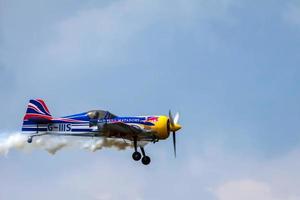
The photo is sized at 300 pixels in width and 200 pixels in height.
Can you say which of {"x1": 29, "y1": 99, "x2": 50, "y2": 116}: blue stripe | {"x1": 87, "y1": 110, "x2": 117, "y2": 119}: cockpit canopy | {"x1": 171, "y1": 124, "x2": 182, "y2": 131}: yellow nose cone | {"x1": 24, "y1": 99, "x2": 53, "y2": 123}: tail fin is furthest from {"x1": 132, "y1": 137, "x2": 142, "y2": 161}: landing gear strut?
{"x1": 29, "y1": 99, "x2": 50, "y2": 116}: blue stripe

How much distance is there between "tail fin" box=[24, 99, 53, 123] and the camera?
93.2 m

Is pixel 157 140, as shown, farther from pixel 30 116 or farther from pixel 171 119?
pixel 30 116

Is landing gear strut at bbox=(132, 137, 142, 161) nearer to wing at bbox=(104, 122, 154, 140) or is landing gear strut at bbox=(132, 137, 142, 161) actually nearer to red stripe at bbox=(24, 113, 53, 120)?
wing at bbox=(104, 122, 154, 140)

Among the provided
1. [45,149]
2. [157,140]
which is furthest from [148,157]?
[45,149]

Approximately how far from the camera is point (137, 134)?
90.8 meters

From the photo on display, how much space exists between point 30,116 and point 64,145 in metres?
2.87

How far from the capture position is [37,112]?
93.7 metres

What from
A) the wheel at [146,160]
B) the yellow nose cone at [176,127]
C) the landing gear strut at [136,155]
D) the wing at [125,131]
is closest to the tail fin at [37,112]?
the wing at [125,131]

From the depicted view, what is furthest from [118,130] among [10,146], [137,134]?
[10,146]

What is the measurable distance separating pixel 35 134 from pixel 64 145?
7.56 ft

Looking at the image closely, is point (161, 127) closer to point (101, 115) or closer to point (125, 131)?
point (125, 131)

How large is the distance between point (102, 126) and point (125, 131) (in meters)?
1.38

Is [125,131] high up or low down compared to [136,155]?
up

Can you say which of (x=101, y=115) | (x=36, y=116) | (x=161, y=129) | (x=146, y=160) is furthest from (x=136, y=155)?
(x=36, y=116)
